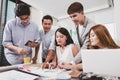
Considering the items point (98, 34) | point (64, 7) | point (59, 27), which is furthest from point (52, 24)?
point (98, 34)

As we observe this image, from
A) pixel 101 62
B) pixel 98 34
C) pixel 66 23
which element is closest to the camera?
pixel 101 62

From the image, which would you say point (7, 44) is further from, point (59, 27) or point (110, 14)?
point (110, 14)

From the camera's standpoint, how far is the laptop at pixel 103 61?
0.83 metres

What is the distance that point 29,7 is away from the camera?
1.78m

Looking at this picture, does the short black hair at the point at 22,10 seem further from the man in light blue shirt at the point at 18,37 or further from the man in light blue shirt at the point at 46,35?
the man in light blue shirt at the point at 46,35

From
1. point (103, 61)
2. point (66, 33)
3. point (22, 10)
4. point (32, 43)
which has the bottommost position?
point (103, 61)

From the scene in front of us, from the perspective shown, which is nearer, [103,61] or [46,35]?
[103,61]

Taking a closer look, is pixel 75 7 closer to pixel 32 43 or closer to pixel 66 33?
pixel 66 33

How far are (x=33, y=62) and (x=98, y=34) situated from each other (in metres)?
0.87

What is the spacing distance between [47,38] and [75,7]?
20.0 inches

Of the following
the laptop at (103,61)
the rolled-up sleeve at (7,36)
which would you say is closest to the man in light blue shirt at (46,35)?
the rolled-up sleeve at (7,36)

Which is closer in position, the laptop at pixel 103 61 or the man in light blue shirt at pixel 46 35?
the laptop at pixel 103 61

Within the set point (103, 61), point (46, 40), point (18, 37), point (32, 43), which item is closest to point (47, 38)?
point (46, 40)

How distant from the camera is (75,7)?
168cm
